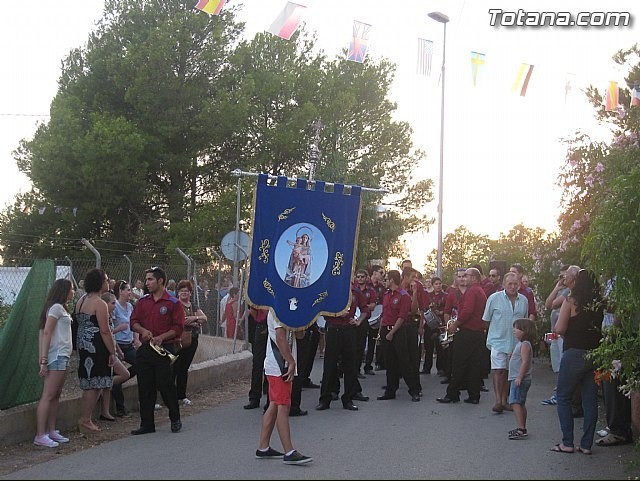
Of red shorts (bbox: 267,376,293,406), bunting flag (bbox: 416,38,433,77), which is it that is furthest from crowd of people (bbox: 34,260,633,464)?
bunting flag (bbox: 416,38,433,77)

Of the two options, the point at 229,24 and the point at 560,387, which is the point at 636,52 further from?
the point at 229,24

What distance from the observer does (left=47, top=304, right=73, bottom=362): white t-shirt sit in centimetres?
982

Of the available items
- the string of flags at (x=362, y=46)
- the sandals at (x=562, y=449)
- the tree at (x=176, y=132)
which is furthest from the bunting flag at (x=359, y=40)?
the tree at (x=176, y=132)

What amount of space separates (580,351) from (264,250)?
131 inches

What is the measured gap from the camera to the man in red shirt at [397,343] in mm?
14062

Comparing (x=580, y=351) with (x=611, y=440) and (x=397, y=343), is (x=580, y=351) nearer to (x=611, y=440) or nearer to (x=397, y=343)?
(x=611, y=440)

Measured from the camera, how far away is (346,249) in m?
10.5

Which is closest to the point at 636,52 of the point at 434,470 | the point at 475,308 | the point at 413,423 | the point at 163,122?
the point at 475,308

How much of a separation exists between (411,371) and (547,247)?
5.81 metres

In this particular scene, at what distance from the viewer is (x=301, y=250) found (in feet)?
33.1

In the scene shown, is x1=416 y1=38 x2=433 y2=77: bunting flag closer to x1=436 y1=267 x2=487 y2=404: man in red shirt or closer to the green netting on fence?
x1=436 y1=267 x2=487 y2=404: man in red shirt

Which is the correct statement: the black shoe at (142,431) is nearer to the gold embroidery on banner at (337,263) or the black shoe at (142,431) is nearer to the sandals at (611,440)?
the gold embroidery on banner at (337,263)

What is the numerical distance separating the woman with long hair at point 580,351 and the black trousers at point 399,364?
475 cm

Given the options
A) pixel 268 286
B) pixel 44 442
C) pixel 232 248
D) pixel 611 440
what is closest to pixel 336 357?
pixel 268 286
